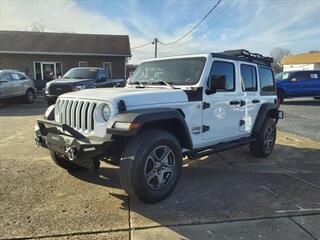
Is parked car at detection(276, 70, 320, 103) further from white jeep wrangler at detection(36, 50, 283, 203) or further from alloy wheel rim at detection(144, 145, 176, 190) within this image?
alloy wheel rim at detection(144, 145, 176, 190)

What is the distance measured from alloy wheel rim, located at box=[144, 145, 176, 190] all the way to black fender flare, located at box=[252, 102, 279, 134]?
264 centimetres

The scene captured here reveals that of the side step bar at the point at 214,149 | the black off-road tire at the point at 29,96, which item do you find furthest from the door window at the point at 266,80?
the black off-road tire at the point at 29,96

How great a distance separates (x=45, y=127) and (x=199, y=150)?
2289 mm

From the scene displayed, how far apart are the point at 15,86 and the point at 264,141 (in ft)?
41.8

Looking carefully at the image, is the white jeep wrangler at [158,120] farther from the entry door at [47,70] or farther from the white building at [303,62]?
the white building at [303,62]

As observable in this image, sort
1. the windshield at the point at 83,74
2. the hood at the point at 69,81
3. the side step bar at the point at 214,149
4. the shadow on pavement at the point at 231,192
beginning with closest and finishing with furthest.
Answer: the shadow on pavement at the point at 231,192
the side step bar at the point at 214,149
the hood at the point at 69,81
the windshield at the point at 83,74

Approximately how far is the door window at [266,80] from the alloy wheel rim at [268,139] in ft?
2.70

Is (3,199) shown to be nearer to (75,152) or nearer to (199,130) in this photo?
(75,152)

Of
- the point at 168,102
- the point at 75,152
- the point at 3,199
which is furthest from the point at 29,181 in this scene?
the point at 168,102

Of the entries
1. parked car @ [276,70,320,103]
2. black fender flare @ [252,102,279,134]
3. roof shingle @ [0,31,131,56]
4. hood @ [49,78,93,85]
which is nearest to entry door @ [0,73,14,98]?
hood @ [49,78,93,85]

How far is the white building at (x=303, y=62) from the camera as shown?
52.3 metres

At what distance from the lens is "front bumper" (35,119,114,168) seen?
3.87 m

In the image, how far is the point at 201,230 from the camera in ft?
11.9

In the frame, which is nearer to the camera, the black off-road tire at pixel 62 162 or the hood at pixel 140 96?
the hood at pixel 140 96
